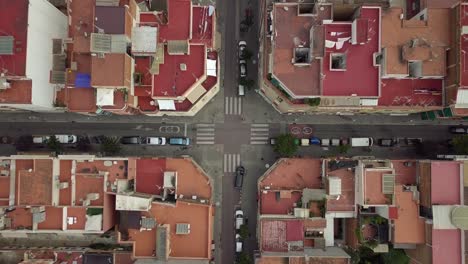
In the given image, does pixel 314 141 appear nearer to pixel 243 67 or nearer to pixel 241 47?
pixel 243 67

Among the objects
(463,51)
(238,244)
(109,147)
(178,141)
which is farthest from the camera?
(178,141)

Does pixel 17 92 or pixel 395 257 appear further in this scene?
pixel 395 257

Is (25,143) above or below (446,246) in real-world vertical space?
above

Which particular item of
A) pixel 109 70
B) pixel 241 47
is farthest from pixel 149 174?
pixel 241 47

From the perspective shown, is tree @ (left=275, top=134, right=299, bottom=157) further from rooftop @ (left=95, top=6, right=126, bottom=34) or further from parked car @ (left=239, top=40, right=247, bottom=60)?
rooftop @ (left=95, top=6, right=126, bottom=34)

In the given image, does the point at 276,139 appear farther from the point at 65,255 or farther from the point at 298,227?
the point at 65,255

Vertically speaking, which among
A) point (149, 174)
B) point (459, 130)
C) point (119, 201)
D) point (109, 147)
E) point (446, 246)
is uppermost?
point (459, 130)

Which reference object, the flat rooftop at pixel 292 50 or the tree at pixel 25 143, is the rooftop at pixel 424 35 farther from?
the tree at pixel 25 143

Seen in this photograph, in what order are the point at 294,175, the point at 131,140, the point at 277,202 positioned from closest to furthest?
the point at 277,202, the point at 294,175, the point at 131,140

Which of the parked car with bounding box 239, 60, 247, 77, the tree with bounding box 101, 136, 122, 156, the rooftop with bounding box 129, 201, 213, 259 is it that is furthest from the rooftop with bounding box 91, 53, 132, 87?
the parked car with bounding box 239, 60, 247, 77
